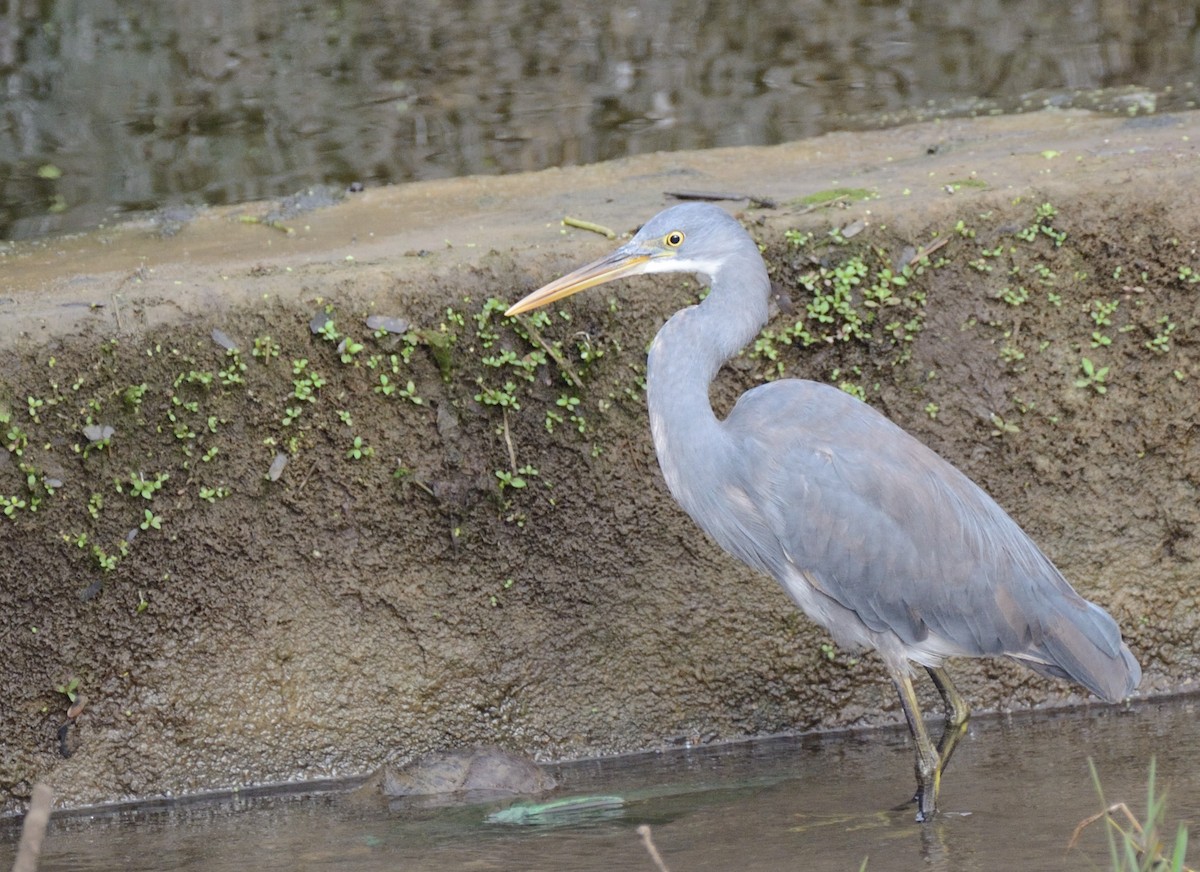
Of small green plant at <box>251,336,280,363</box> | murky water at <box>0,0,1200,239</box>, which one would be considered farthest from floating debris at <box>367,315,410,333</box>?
murky water at <box>0,0,1200,239</box>

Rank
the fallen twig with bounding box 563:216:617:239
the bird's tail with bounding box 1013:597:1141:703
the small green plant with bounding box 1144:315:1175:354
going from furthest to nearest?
the fallen twig with bounding box 563:216:617:239, the small green plant with bounding box 1144:315:1175:354, the bird's tail with bounding box 1013:597:1141:703

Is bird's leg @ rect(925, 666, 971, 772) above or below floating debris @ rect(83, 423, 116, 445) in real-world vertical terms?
below

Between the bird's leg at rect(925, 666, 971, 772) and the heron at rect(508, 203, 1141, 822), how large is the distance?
0.11 metres

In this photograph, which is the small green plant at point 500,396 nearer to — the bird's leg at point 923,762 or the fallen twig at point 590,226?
the fallen twig at point 590,226

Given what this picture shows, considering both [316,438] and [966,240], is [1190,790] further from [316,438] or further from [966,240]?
[316,438]

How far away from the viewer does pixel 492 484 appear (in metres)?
4.88

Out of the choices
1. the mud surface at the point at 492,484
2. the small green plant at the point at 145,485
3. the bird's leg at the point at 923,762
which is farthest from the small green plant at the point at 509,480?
the bird's leg at the point at 923,762

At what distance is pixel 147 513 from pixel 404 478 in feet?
2.70

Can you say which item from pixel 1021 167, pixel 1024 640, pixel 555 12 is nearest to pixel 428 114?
pixel 555 12

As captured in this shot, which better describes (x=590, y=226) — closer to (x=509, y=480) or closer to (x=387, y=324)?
(x=387, y=324)

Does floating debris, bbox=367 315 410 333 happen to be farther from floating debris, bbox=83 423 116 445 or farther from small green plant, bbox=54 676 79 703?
small green plant, bbox=54 676 79 703

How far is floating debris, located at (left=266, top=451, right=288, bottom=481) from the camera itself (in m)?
4.77

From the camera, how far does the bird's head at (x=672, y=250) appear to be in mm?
4297

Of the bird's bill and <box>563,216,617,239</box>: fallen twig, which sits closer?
the bird's bill
